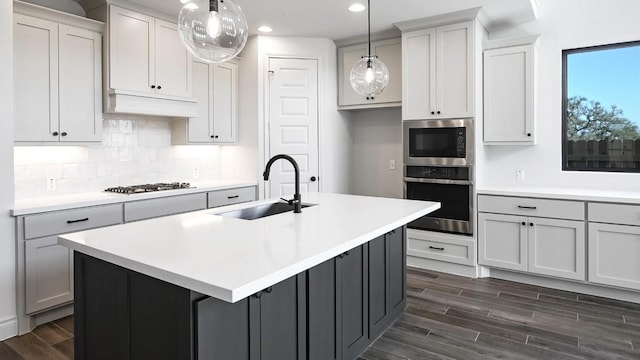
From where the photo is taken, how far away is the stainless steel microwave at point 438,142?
414 cm

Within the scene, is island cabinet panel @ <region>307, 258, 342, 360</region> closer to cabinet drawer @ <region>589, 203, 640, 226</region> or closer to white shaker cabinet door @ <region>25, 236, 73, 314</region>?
white shaker cabinet door @ <region>25, 236, 73, 314</region>

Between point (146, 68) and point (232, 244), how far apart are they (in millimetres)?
2714

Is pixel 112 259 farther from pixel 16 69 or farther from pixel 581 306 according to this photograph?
pixel 581 306

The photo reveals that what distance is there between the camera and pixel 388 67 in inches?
189

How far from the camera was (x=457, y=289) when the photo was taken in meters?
3.86

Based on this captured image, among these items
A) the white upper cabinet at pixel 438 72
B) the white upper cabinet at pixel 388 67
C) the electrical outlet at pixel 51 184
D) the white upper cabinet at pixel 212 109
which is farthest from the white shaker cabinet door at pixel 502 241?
the electrical outlet at pixel 51 184

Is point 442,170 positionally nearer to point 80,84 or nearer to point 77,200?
point 77,200

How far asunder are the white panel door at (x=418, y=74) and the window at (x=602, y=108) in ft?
4.19

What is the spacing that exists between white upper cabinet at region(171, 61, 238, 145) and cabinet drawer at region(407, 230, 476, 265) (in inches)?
92.0

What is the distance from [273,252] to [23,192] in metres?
2.78

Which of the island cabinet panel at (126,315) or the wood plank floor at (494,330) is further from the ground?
the island cabinet panel at (126,315)

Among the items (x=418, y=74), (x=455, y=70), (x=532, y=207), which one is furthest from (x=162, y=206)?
(x=532, y=207)

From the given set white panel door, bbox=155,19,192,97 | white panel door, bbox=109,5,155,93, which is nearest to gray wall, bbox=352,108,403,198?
white panel door, bbox=155,19,192,97

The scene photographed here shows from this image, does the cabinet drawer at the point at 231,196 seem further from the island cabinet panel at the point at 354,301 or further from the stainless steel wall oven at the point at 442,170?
the island cabinet panel at the point at 354,301
